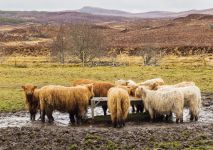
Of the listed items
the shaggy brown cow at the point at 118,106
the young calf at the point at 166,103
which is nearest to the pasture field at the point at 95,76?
the shaggy brown cow at the point at 118,106

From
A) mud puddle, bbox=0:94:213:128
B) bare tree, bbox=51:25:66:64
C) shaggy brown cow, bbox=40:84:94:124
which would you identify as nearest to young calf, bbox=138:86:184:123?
mud puddle, bbox=0:94:213:128

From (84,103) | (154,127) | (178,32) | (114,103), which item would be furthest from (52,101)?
(178,32)

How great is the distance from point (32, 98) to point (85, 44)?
2752cm

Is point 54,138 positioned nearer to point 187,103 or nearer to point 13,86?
point 187,103

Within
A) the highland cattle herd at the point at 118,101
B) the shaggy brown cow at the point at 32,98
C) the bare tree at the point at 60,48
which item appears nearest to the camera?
the highland cattle herd at the point at 118,101

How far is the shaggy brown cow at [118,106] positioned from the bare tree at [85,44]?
27560mm

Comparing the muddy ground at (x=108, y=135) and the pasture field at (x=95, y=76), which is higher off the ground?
the muddy ground at (x=108, y=135)

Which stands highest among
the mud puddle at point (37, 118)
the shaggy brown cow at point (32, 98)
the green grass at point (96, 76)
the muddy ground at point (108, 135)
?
the shaggy brown cow at point (32, 98)

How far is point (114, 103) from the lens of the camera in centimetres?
1462

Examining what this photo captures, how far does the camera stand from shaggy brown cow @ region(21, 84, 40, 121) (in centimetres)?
1634

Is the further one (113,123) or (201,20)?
(201,20)

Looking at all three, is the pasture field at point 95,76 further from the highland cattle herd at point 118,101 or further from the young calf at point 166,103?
the young calf at point 166,103

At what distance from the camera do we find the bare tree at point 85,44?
1714 inches

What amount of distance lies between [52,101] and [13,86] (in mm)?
10571
